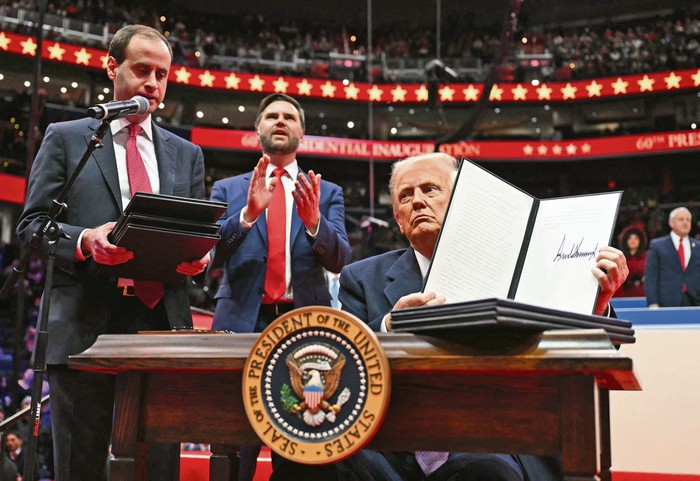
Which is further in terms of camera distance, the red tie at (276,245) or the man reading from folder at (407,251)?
the red tie at (276,245)

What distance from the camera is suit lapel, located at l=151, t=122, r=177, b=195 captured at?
6.58 feet

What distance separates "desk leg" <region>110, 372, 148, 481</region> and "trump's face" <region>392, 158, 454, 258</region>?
2.89ft

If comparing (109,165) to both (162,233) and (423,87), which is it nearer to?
(162,233)

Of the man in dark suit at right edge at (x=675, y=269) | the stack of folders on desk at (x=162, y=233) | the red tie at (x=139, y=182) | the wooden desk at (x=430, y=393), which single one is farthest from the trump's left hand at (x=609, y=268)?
the man in dark suit at right edge at (x=675, y=269)

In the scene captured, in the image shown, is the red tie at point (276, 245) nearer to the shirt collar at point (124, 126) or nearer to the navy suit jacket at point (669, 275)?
the shirt collar at point (124, 126)

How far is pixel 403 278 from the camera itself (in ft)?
5.90

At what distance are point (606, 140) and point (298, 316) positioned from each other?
56.0 ft

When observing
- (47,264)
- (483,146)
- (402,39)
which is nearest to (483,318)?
(47,264)

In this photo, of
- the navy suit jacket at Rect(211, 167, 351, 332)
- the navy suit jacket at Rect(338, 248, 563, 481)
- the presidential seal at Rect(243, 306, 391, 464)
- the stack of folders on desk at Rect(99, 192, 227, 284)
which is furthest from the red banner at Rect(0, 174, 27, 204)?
the presidential seal at Rect(243, 306, 391, 464)

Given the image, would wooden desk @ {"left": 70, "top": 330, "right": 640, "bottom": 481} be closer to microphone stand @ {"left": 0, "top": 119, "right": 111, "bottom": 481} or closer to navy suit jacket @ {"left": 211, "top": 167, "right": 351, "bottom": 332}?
microphone stand @ {"left": 0, "top": 119, "right": 111, "bottom": 481}

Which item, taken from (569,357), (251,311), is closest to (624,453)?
(251,311)

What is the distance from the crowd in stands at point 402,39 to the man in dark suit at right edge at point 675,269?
9.22 m

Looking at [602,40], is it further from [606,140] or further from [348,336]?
[348,336]

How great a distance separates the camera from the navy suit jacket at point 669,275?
6.55 meters
